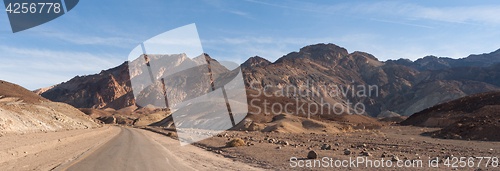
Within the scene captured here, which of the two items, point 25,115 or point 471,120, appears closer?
point 471,120

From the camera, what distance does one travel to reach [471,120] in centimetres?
3141

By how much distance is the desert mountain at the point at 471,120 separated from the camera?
22.4 metres

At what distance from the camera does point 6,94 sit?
63.5 m

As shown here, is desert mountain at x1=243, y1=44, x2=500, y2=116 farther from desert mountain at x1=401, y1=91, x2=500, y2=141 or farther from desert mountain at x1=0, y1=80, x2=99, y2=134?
desert mountain at x1=0, y1=80, x2=99, y2=134

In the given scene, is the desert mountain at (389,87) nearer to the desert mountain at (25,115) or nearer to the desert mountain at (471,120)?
the desert mountain at (471,120)

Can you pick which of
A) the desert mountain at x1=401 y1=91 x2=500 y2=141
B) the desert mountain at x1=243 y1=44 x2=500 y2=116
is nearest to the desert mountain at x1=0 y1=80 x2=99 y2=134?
the desert mountain at x1=401 y1=91 x2=500 y2=141

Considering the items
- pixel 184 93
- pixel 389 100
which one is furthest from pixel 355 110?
pixel 184 93

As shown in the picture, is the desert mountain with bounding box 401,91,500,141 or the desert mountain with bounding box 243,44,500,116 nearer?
the desert mountain with bounding box 401,91,500,141

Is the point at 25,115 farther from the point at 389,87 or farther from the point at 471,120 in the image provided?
the point at 389,87

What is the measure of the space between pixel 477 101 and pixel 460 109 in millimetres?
4406

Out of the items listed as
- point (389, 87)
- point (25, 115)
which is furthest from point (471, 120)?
point (389, 87)

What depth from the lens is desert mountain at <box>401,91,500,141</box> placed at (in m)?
22.4

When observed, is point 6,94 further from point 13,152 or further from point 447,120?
point 447,120

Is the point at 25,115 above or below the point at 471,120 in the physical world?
above
